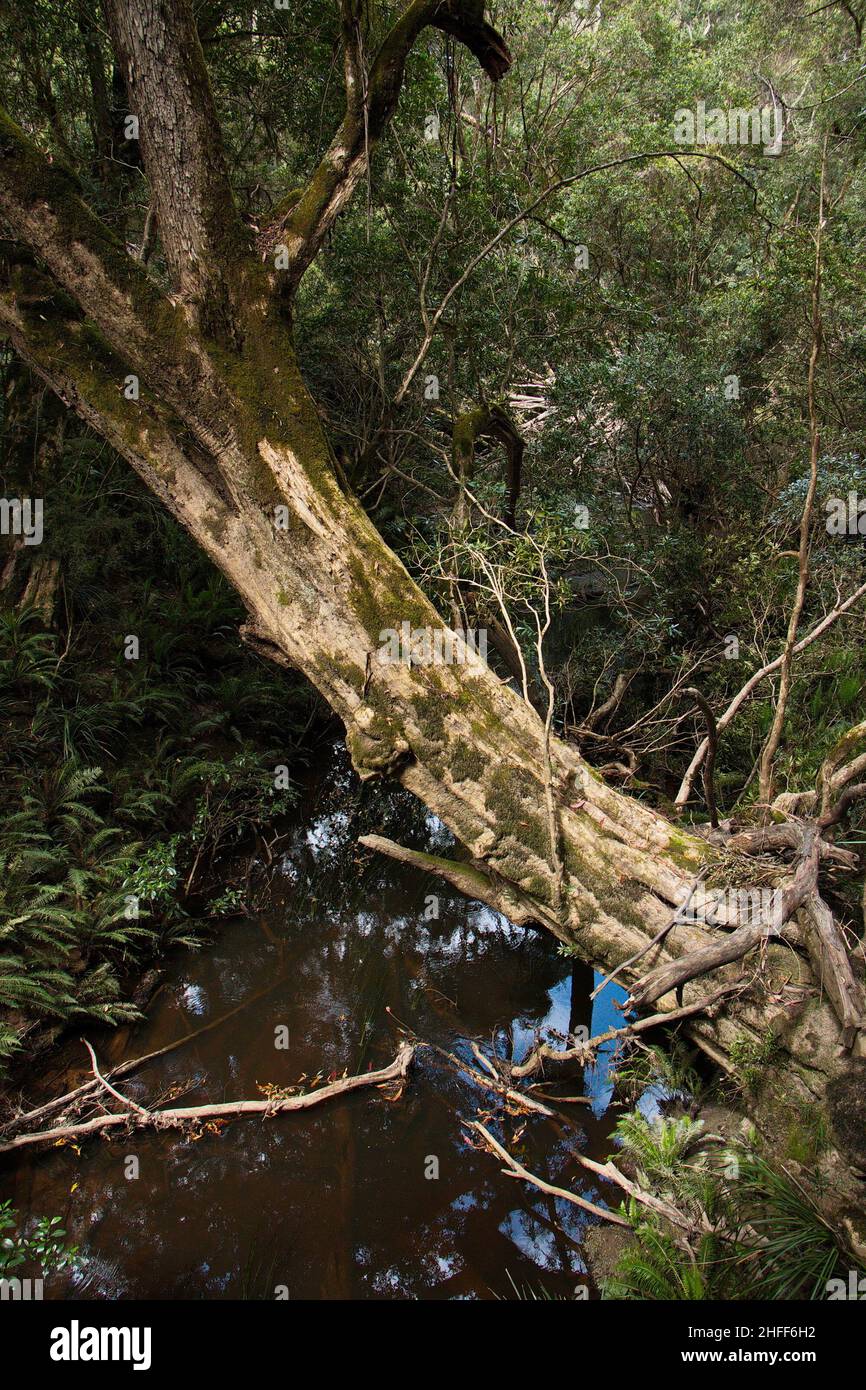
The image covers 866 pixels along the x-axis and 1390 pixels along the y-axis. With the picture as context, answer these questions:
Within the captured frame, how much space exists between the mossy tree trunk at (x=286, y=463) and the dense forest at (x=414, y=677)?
0.08 feet

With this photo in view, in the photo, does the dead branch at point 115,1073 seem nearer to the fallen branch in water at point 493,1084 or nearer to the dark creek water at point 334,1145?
the dark creek water at point 334,1145

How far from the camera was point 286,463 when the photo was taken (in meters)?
3.85

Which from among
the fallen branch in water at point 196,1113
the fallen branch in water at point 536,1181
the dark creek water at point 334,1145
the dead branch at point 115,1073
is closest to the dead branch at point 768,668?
the dark creek water at point 334,1145

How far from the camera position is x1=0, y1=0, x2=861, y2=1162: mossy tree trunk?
12.0 ft

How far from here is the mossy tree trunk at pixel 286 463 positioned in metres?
3.67

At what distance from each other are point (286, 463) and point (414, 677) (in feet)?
4.41

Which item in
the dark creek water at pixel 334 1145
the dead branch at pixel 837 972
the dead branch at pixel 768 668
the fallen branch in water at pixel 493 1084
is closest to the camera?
the dead branch at pixel 837 972

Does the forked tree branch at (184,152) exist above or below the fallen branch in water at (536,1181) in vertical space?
above

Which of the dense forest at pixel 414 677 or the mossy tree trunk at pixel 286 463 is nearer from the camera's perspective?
the dense forest at pixel 414 677

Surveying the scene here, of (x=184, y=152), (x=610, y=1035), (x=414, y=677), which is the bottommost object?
(x=610, y=1035)

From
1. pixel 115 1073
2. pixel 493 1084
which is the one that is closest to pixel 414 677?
pixel 493 1084

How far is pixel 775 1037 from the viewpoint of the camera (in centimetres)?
319

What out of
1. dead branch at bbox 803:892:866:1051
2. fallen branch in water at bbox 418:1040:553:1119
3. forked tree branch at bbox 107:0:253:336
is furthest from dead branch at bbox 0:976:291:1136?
forked tree branch at bbox 107:0:253:336

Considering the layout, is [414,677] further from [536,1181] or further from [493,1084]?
[536,1181]
